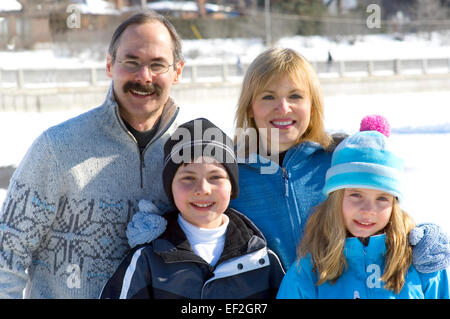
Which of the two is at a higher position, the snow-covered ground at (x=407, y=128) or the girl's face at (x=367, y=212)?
the girl's face at (x=367, y=212)

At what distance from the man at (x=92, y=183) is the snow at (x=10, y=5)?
3264cm

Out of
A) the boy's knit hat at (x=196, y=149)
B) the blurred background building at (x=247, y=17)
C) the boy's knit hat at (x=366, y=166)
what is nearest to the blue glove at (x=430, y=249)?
the boy's knit hat at (x=366, y=166)

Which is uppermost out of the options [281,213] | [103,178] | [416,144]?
[103,178]

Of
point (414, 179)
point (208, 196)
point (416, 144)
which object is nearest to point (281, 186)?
point (208, 196)

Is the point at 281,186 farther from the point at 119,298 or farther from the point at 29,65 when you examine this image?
the point at 29,65

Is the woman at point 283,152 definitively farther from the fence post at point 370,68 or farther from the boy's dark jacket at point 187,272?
the fence post at point 370,68

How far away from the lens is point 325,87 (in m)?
26.3

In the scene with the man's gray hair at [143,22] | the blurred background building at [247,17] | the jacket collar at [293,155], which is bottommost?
the jacket collar at [293,155]

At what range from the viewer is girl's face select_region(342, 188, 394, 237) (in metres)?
2.46

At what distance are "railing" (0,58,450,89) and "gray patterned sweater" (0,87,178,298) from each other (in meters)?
20.4

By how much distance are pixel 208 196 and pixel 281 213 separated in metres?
0.38

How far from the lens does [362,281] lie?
242 centimetres

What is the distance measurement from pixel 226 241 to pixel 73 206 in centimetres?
63

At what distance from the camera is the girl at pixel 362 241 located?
2.40 meters
